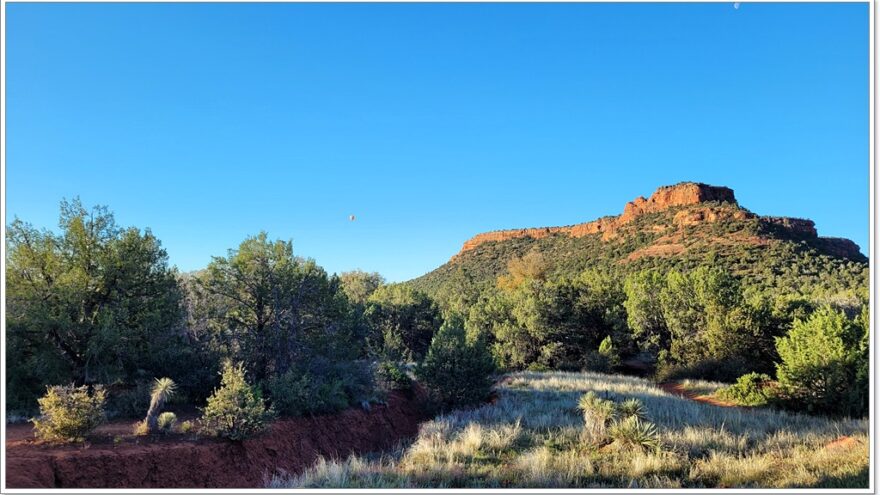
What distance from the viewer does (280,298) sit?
1296 centimetres

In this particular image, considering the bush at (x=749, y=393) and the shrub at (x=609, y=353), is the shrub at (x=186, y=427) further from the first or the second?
the shrub at (x=609, y=353)

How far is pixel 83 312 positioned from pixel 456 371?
9.93m

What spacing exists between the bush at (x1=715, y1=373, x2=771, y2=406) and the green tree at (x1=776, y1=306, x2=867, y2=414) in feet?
2.23

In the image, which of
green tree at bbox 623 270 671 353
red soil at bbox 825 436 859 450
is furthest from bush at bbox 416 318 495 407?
green tree at bbox 623 270 671 353

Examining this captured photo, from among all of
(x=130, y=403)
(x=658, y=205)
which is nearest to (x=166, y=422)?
(x=130, y=403)

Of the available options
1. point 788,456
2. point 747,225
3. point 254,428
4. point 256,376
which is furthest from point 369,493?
point 747,225

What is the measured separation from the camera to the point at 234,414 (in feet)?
28.9

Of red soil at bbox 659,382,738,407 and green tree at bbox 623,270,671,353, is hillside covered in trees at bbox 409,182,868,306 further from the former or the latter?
red soil at bbox 659,382,738,407

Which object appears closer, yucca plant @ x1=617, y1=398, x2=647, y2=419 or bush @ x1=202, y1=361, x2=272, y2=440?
bush @ x1=202, y1=361, x2=272, y2=440

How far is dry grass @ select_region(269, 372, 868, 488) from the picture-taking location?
6230 millimetres

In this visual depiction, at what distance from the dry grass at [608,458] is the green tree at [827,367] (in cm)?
339

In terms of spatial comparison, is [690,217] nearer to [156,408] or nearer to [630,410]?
[630,410]

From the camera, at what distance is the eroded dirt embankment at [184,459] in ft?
22.4

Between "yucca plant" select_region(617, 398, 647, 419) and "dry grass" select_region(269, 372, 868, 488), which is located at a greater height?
"yucca plant" select_region(617, 398, 647, 419)
